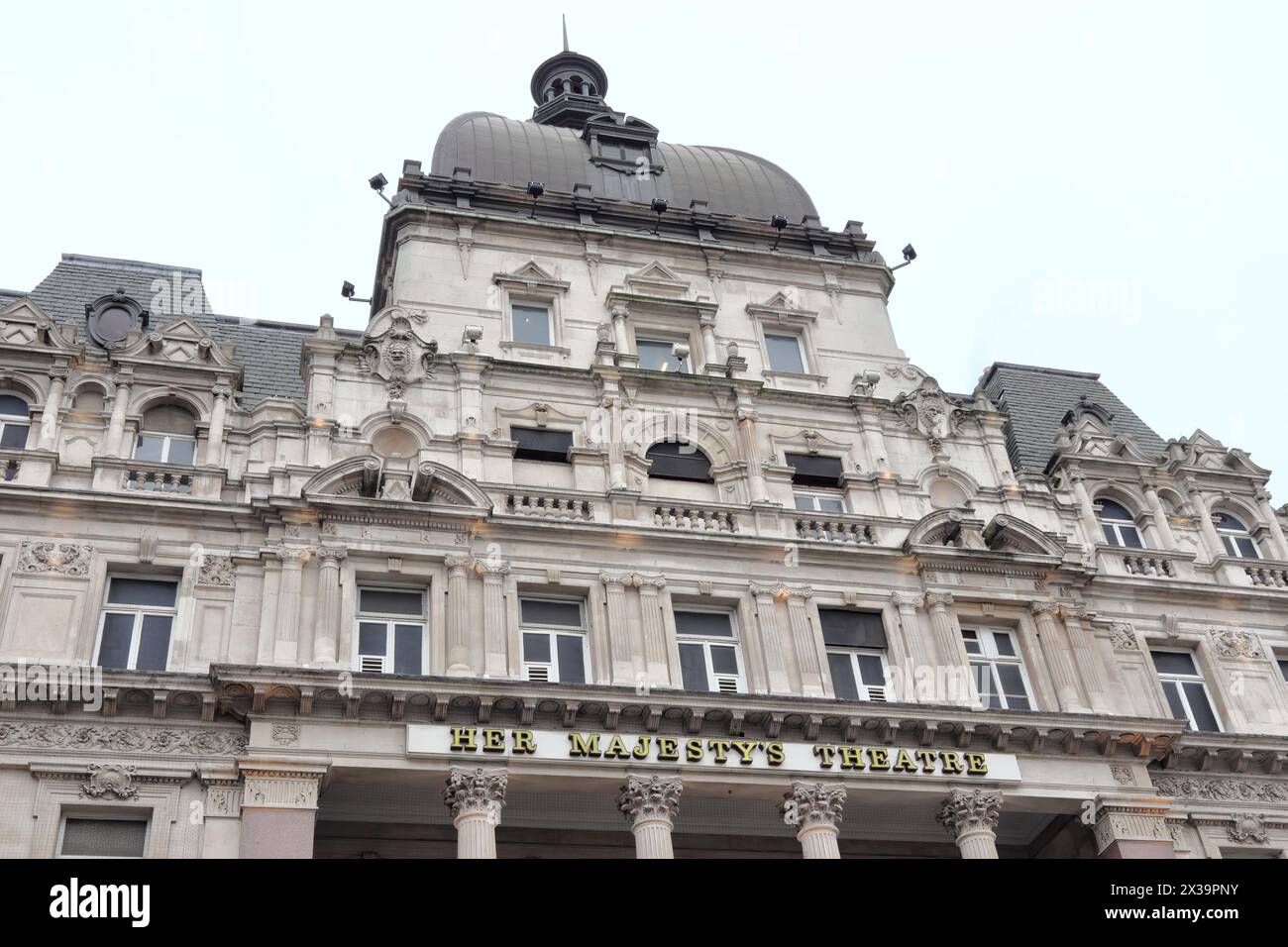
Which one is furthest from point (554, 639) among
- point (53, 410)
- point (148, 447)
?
point (53, 410)

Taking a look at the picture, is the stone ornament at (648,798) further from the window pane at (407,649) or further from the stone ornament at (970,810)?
the stone ornament at (970,810)

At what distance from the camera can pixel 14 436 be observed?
31266 mm

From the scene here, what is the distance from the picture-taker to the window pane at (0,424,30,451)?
31062mm

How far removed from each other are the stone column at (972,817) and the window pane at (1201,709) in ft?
22.2

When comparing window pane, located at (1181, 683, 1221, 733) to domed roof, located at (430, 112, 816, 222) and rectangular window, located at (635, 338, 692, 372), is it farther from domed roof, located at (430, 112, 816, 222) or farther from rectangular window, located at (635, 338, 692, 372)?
domed roof, located at (430, 112, 816, 222)

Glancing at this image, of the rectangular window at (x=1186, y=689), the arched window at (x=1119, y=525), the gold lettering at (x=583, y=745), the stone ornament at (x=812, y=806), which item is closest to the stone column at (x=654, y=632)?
the gold lettering at (x=583, y=745)

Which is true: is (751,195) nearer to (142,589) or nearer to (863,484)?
(863,484)

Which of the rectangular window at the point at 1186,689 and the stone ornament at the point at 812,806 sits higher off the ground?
the rectangular window at the point at 1186,689

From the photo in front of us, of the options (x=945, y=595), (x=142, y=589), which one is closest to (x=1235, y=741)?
(x=945, y=595)

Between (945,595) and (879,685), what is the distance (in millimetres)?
2908

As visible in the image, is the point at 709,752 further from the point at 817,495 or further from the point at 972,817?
the point at 817,495

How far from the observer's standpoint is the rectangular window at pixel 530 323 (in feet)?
121

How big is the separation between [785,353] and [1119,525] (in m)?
9.52

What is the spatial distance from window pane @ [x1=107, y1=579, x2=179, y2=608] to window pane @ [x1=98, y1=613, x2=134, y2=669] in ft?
1.36
